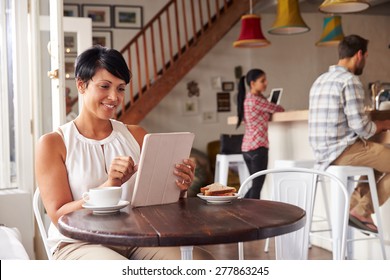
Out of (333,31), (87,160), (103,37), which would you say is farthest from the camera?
(103,37)

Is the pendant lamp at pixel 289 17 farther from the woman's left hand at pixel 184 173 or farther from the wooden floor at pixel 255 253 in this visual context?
the woman's left hand at pixel 184 173

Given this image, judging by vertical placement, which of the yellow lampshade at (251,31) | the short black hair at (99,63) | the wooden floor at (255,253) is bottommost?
the wooden floor at (255,253)

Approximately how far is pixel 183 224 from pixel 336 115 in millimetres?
1749

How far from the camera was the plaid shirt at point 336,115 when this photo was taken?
2588mm

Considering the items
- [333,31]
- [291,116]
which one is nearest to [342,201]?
[291,116]

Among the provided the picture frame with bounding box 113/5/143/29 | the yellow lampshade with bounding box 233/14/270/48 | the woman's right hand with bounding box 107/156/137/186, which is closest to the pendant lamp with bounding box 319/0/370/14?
the yellow lampshade with bounding box 233/14/270/48

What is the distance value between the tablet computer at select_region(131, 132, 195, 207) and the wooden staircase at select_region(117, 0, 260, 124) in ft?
14.6

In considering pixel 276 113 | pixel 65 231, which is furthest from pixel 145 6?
pixel 65 231

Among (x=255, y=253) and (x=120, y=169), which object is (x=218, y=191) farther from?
(x=255, y=253)

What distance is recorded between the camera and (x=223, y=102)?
685 centimetres

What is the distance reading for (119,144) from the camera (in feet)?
5.07

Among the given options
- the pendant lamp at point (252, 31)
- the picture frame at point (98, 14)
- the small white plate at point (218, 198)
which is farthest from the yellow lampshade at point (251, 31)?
the small white plate at point (218, 198)

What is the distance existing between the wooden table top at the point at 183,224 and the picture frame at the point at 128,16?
5.47 meters

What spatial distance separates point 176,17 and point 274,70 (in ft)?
4.89
